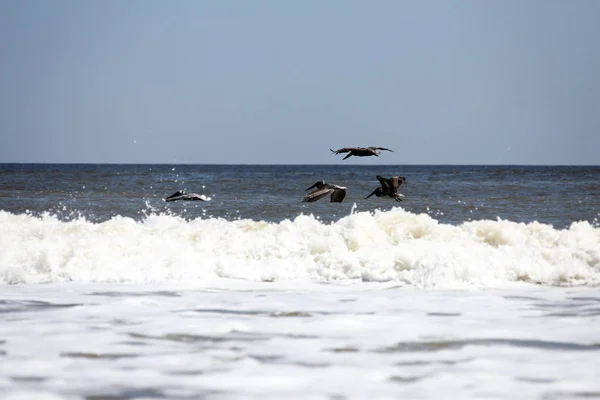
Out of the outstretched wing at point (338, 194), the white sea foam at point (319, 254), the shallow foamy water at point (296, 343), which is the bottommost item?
the shallow foamy water at point (296, 343)

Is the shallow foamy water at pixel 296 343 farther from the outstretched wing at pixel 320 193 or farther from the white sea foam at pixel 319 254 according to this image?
the outstretched wing at pixel 320 193

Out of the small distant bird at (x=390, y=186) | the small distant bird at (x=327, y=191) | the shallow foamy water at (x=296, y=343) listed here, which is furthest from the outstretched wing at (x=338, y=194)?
the shallow foamy water at (x=296, y=343)

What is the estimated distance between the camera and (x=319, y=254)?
10547 mm

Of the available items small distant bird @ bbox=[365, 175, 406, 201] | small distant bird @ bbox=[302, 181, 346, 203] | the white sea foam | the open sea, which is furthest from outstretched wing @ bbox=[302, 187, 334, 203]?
the white sea foam

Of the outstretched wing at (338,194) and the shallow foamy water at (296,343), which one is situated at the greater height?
the outstretched wing at (338,194)

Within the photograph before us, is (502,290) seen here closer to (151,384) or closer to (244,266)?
(244,266)

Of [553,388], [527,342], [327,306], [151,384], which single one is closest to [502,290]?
[327,306]

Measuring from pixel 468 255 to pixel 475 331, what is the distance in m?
3.56

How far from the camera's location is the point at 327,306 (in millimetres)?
7652

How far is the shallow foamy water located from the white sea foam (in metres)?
0.81

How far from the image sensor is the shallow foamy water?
4.96m

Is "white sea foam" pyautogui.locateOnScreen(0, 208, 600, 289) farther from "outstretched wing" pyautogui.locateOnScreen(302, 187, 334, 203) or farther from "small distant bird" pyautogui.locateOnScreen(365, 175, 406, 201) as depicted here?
"small distant bird" pyautogui.locateOnScreen(365, 175, 406, 201)

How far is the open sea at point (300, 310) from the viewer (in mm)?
5074

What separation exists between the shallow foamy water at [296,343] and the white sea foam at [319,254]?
2.65 feet
